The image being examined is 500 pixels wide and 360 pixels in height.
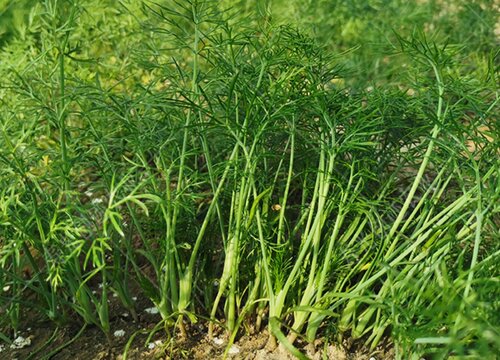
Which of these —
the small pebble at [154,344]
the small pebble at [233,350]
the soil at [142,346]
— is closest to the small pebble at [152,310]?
the soil at [142,346]

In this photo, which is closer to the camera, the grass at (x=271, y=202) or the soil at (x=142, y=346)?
the grass at (x=271, y=202)

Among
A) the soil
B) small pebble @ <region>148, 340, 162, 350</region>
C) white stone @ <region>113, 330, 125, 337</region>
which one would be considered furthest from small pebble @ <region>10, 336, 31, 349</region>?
small pebble @ <region>148, 340, 162, 350</region>

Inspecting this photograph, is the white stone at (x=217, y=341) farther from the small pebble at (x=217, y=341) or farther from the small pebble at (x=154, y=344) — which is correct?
the small pebble at (x=154, y=344)

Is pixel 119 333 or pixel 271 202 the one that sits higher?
pixel 271 202

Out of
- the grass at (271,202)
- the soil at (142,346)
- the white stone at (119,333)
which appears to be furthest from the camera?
the white stone at (119,333)

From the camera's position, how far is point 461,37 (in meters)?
3.73

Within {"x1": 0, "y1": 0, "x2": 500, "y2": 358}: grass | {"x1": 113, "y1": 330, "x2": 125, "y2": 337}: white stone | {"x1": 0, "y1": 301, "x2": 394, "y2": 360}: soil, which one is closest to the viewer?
{"x1": 0, "y1": 0, "x2": 500, "y2": 358}: grass

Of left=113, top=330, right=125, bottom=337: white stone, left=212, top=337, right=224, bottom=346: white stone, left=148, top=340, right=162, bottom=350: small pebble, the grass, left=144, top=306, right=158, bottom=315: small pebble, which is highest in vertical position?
the grass

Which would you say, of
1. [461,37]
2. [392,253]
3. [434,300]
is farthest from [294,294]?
[461,37]

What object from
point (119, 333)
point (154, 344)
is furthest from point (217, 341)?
point (119, 333)

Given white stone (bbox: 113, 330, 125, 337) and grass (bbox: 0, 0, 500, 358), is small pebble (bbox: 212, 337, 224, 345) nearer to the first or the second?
grass (bbox: 0, 0, 500, 358)

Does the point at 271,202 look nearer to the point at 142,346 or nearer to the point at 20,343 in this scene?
the point at 142,346

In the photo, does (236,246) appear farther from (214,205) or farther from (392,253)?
(392,253)

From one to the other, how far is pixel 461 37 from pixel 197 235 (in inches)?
86.7
